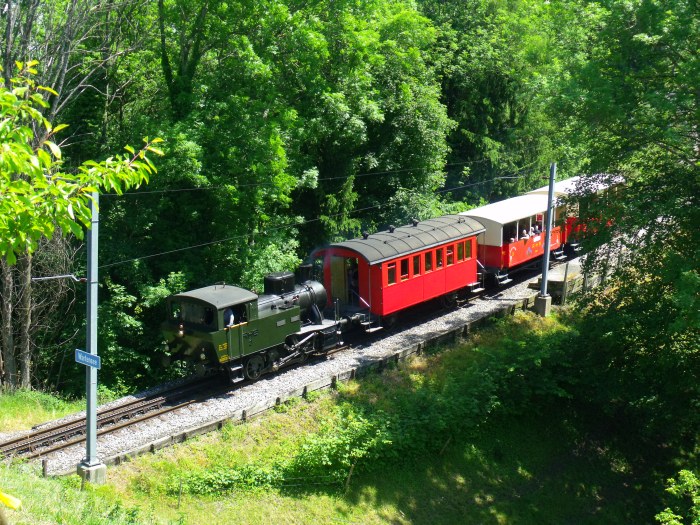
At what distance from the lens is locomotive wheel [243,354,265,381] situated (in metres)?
17.6

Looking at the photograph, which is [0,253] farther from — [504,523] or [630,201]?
[630,201]

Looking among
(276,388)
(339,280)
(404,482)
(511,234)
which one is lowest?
(404,482)

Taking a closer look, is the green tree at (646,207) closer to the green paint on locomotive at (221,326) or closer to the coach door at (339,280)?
the coach door at (339,280)

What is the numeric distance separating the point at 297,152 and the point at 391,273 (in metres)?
6.41

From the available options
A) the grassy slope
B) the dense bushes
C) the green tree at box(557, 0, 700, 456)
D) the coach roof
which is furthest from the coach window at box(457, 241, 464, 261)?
the green tree at box(557, 0, 700, 456)

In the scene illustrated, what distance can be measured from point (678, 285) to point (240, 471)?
9552 mm

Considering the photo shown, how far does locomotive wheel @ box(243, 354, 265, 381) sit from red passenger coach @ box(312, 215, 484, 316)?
2.99m

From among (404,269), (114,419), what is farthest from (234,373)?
(404,269)

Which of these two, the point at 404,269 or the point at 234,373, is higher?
the point at 404,269

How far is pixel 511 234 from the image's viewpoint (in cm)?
2503

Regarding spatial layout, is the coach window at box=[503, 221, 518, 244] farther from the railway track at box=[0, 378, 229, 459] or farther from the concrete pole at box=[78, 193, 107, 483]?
the concrete pole at box=[78, 193, 107, 483]

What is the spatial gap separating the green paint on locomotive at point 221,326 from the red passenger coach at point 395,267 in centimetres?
267

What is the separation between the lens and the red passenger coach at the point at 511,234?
24.4m

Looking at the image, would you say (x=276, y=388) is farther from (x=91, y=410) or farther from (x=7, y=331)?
(x=7, y=331)
